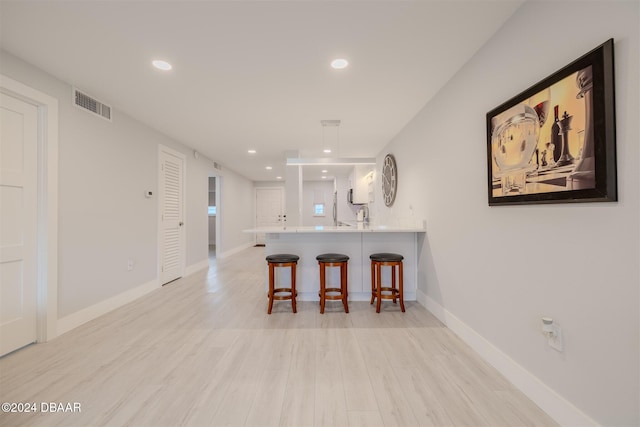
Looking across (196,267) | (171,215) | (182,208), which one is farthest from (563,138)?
(196,267)

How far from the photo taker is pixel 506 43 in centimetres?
185

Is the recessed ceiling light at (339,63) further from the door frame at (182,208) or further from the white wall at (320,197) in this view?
the white wall at (320,197)

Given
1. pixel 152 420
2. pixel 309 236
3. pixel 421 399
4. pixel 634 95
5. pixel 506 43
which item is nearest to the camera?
pixel 634 95

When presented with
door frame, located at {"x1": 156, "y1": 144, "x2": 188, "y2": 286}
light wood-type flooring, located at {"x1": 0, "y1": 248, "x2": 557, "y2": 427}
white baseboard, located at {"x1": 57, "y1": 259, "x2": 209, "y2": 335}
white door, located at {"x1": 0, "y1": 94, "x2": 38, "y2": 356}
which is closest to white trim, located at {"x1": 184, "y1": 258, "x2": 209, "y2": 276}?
door frame, located at {"x1": 156, "y1": 144, "x2": 188, "y2": 286}

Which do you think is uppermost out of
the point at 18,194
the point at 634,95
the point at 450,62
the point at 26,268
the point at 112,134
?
the point at 450,62

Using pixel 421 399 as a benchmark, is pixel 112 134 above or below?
above

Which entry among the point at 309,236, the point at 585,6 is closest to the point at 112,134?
the point at 309,236

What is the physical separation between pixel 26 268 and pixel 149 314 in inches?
45.7

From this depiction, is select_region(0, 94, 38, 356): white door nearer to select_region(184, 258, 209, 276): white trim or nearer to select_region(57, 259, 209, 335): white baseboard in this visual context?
select_region(57, 259, 209, 335): white baseboard

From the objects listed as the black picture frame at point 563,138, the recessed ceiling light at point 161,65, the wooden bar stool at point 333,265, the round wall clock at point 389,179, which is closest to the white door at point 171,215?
the recessed ceiling light at point 161,65

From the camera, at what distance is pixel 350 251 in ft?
11.6

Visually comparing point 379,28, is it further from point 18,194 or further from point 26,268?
point 26,268

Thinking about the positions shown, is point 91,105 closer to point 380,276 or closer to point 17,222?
point 17,222

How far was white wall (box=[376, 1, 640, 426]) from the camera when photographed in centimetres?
114
